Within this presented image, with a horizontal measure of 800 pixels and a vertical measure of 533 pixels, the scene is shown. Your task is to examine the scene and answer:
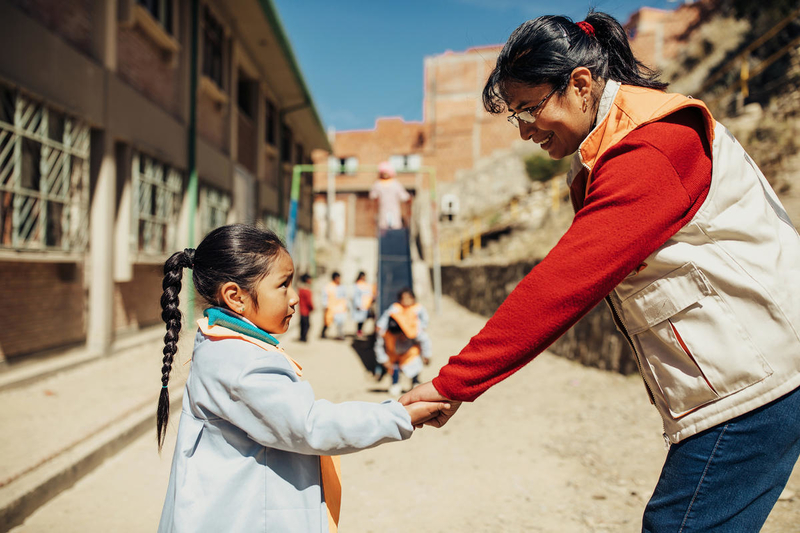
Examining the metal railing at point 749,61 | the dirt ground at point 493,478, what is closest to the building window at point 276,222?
the dirt ground at point 493,478

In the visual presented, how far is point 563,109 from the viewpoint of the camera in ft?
5.32

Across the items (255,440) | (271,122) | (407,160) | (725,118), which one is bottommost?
(255,440)

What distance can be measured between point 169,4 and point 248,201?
19.2 ft

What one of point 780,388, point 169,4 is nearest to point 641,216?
point 780,388

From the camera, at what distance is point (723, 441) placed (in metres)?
1.34

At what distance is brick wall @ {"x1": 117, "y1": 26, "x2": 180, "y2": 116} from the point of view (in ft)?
25.9

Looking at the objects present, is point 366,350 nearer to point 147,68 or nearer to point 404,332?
point 404,332

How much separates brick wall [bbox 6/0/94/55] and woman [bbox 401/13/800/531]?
6339 millimetres

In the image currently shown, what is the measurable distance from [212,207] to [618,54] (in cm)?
1098

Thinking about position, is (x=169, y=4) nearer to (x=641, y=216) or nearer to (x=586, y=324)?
(x=586, y=324)

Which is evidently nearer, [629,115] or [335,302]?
[629,115]

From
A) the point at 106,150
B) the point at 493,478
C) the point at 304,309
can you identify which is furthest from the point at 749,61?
the point at 106,150

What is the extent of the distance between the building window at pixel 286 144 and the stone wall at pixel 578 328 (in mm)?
8030

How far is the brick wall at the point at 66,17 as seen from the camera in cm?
589
